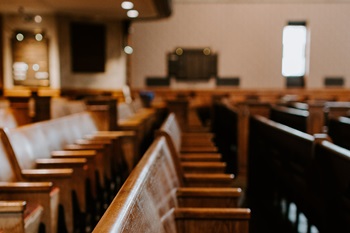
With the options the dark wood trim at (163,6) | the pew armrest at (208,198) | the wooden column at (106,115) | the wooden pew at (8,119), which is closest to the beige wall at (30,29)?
the dark wood trim at (163,6)

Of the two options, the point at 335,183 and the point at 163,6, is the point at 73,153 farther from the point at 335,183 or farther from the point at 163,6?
the point at 163,6

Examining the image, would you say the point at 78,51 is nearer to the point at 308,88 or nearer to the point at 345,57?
the point at 308,88

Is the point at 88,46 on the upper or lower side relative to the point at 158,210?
upper

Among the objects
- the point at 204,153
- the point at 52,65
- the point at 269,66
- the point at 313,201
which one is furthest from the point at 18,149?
the point at 269,66

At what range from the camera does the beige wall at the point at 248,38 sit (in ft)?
36.4

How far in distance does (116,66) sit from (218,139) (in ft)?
13.7

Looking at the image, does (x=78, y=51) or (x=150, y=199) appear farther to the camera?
(x=78, y=51)

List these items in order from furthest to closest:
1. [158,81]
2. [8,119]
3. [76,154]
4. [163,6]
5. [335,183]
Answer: [158,81], [163,6], [8,119], [76,154], [335,183]

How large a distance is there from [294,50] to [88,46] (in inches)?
234

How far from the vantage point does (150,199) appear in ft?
4.18

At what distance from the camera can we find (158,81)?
1121cm

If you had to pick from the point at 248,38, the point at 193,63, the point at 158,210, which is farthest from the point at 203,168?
the point at 248,38

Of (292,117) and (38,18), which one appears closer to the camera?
(292,117)

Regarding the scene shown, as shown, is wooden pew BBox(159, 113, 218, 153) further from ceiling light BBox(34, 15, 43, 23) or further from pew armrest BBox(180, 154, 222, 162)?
ceiling light BBox(34, 15, 43, 23)
